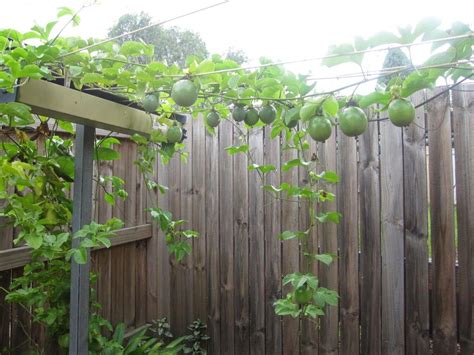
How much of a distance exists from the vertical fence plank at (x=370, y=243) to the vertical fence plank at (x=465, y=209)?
1.16ft

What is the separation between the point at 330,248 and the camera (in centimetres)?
204

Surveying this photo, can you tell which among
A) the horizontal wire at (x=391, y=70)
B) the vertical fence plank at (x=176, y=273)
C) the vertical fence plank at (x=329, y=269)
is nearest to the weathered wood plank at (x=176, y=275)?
the vertical fence plank at (x=176, y=273)

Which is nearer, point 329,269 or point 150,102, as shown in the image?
point 150,102

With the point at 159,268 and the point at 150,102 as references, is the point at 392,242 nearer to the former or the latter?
the point at 150,102

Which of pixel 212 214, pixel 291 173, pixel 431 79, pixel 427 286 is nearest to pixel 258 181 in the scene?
pixel 291 173

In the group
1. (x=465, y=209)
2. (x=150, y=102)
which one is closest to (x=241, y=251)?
(x=465, y=209)

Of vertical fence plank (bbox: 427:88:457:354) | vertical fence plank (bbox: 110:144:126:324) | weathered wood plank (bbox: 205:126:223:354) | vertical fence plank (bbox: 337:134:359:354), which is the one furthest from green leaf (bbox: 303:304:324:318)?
vertical fence plank (bbox: 110:144:126:324)

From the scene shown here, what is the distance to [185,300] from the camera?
260 cm

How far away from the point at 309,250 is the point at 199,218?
793 mm

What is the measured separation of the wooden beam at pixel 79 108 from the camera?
0.90m

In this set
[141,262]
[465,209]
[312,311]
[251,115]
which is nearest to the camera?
[251,115]

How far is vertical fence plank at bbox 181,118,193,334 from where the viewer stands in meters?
2.58

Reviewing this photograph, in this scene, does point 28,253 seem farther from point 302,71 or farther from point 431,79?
point 431,79

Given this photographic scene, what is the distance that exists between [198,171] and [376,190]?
115cm
